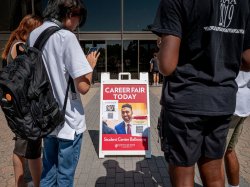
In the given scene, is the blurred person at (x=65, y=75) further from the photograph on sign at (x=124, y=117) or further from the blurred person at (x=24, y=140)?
the photograph on sign at (x=124, y=117)

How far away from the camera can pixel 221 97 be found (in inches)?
71.4

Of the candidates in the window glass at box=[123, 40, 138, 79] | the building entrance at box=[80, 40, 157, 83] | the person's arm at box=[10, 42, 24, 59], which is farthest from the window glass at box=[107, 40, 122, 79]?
the person's arm at box=[10, 42, 24, 59]

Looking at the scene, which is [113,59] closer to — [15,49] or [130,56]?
[130,56]

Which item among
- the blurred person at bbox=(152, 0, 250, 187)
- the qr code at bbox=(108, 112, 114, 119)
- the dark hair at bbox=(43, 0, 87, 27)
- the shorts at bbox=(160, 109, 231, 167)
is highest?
the dark hair at bbox=(43, 0, 87, 27)

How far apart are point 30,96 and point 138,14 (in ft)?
52.6

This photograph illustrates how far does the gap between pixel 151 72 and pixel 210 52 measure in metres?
15.0

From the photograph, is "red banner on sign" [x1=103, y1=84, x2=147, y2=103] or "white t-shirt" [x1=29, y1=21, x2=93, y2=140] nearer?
"white t-shirt" [x1=29, y1=21, x2=93, y2=140]

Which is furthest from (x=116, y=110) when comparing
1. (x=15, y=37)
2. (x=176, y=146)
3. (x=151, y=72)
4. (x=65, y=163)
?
(x=151, y=72)

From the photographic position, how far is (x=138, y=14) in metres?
17.3

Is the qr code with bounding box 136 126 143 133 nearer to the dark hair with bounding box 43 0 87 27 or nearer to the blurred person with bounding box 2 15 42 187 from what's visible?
the blurred person with bounding box 2 15 42 187

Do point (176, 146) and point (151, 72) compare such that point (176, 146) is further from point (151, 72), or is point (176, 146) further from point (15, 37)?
point (151, 72)

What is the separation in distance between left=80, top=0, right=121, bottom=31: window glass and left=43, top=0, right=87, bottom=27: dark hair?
50.3 ft

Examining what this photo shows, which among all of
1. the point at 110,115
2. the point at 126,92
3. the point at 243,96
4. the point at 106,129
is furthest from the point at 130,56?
the point at 243,96

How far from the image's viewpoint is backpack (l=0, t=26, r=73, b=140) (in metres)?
2.00
